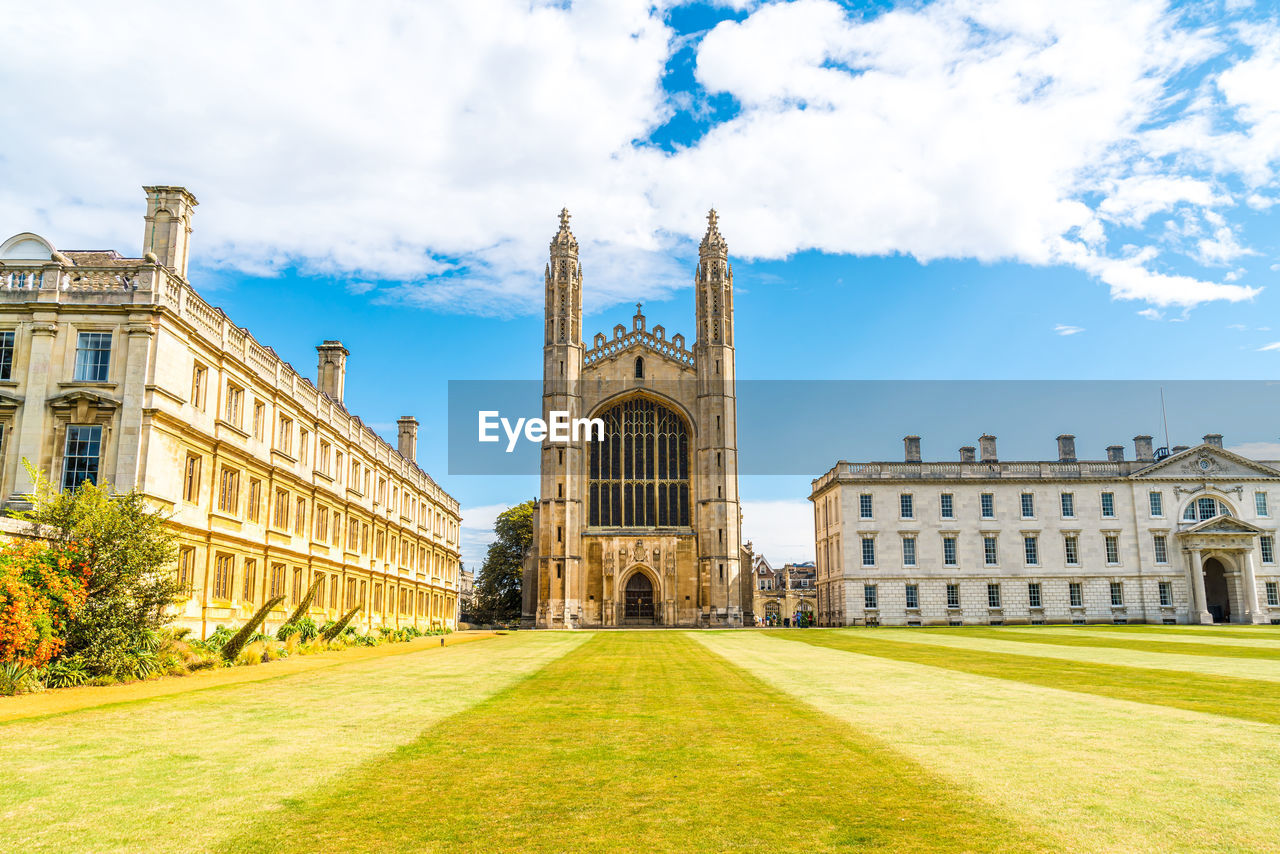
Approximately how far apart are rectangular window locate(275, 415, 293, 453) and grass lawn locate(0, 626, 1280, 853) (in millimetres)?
16572

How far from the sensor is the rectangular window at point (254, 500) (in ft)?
90.3

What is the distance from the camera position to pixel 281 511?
30.1 m

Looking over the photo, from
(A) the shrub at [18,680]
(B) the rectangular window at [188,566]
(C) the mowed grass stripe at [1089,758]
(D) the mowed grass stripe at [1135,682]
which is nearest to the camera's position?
(C) the mowed grass stripe at [1089,758]

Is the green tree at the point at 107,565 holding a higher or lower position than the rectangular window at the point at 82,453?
lower

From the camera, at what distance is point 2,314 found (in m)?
21.2

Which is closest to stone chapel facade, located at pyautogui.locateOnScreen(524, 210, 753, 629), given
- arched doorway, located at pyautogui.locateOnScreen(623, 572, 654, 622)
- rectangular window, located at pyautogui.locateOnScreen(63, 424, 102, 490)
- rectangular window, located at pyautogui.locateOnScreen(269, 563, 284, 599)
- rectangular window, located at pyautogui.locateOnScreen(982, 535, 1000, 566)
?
arched doorway, located at pyautogui.locateOnScreen(623, 572, 654, 622)

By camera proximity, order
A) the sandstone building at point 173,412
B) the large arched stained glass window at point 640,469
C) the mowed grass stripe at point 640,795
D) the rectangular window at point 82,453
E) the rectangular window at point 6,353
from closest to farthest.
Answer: the mowed grass stripe at point 640,795 < the rectangular window at point 82,453 < the sandstone building at point 173,412 < the rectangular window at point 6,353 < the large arched stained glass window at point 640,469

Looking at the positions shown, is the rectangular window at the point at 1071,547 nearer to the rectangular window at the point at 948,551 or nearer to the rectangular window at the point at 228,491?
the rectangular window at the point at 948,551

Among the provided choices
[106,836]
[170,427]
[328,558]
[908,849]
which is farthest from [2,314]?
[908,849]

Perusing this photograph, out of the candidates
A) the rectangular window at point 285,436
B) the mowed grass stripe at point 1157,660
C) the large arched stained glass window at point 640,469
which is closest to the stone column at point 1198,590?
the large arched stained glass window at point 640,469

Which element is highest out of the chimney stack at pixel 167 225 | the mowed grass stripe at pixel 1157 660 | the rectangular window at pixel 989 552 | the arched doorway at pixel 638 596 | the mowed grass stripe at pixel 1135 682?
the chimney stack at pixel 167 225

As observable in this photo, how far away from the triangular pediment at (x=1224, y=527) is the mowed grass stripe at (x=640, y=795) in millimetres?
56671

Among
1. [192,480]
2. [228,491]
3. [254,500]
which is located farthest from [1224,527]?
[192,480]

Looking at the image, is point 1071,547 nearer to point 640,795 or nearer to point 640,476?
point 640,476
